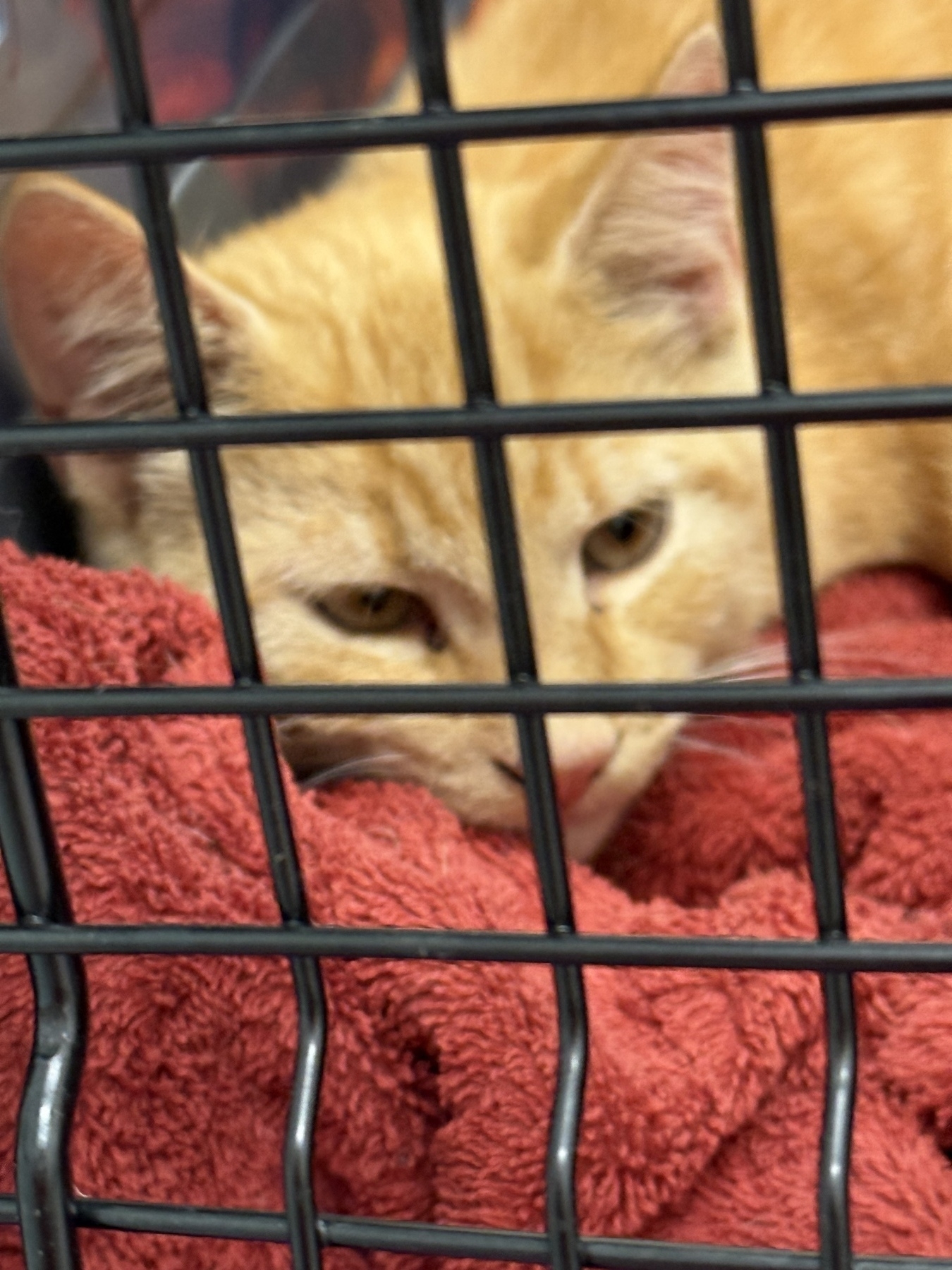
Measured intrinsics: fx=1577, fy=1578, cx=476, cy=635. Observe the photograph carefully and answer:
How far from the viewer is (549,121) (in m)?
0.43

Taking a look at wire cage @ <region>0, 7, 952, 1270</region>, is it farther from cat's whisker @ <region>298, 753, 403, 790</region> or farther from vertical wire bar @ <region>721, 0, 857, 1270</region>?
cat's whisker @ <region>298, 753, 403, 790</region>

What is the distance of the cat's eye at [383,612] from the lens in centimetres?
108

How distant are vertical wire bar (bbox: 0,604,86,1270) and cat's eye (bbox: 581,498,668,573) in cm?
58

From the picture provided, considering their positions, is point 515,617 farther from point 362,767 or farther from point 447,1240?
point 362,767

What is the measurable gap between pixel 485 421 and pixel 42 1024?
1.00ft

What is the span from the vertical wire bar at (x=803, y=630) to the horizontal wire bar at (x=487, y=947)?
19 millimetres

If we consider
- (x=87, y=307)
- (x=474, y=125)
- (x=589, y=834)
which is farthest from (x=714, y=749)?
(x=474, y=125)

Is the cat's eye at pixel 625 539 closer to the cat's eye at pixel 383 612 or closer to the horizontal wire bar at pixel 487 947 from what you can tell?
the cat's eye at pixel 383 612

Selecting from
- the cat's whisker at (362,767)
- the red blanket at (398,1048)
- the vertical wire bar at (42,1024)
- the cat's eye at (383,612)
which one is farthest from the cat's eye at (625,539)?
the vertical wire bar at (42,1024)

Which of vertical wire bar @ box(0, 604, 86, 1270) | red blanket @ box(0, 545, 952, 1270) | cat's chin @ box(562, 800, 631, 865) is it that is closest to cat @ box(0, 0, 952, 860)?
cat's chin @ box(562, 800, 631, 865)

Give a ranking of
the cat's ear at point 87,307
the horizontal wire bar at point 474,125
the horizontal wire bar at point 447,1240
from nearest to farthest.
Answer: the horizontal wire bar at point 474,125 < the horizontal wire bar at point 447,1240 < the cat's ear at point 87,307

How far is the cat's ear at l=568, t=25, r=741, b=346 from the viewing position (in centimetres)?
105

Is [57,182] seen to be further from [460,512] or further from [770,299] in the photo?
[770,299]

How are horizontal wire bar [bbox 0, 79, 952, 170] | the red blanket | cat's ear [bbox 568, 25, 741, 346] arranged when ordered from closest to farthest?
horizontal wire bar [bbox 0, 79, 952, 170] < the red blanket < cat's ear [bbox 568, 25, 741, 346]
